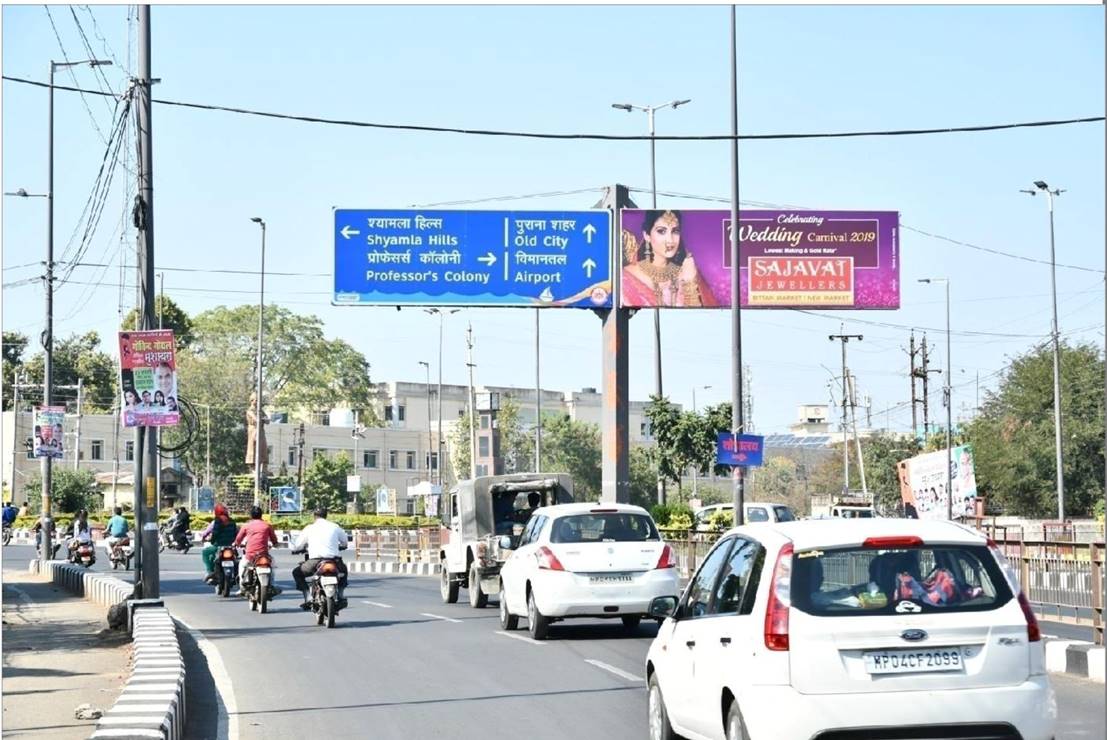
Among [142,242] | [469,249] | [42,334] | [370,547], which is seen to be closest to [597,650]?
[142,242]

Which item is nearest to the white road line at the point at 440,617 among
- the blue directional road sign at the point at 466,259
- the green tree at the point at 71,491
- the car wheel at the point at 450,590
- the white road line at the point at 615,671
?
the car wheel at the point at 450,590

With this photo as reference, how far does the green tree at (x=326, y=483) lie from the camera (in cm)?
10162

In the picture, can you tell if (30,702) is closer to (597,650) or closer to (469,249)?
(597,650)

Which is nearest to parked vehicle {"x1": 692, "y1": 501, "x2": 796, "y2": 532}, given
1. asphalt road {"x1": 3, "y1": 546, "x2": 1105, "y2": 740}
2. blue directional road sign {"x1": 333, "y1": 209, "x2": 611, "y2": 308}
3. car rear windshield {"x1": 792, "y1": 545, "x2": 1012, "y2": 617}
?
blue directional road sign {"x1": 333, "y1": 209, "x2": 611, "y2": 308}

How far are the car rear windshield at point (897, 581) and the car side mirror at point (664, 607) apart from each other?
208 cm

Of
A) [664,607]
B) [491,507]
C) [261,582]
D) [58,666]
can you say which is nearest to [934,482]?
[491,507]

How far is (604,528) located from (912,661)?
12093mm

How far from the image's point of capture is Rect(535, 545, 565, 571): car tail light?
19719 millimetres

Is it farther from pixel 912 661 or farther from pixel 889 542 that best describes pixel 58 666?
pixel 912 661

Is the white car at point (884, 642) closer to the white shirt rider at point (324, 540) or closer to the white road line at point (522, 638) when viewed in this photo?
the white road line at point (522, 638)

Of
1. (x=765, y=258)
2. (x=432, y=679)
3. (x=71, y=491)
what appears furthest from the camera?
(x=71, y=491)

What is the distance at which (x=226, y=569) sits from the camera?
31375mm

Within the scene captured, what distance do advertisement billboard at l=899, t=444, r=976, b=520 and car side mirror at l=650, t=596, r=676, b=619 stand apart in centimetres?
2573

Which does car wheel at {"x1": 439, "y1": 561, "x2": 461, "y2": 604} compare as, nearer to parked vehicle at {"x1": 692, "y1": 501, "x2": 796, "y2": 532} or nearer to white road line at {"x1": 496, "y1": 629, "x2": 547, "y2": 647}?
white road line at {"x1": 496, "y1": 629, "x2": 547, "y2": 647}
